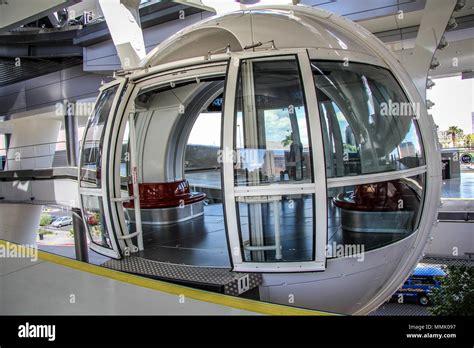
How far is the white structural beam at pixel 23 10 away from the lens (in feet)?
19.9

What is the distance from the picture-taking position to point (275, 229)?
130 inches

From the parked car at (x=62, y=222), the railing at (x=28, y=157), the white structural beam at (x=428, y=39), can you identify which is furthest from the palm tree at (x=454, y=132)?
the white structural beam at (x=428, y=39)

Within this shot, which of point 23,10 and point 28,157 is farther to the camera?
point 28,157

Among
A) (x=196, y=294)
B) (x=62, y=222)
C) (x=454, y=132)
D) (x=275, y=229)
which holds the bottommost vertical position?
(x=62, y=222)

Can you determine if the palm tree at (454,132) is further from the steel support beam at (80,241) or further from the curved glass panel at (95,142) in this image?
the curved glass panel at (95,142)

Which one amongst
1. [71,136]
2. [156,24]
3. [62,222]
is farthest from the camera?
[62,222]

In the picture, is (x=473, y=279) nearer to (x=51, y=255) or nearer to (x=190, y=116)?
(x=190, y=116)

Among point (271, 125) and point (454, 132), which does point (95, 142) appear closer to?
point (271, 125)

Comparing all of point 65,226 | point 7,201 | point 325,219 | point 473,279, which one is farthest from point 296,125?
point 65,226

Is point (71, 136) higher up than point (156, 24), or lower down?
lower down

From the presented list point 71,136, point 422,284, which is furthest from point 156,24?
point 422,284

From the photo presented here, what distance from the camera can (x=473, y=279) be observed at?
9.54m

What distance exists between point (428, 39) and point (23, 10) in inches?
253
